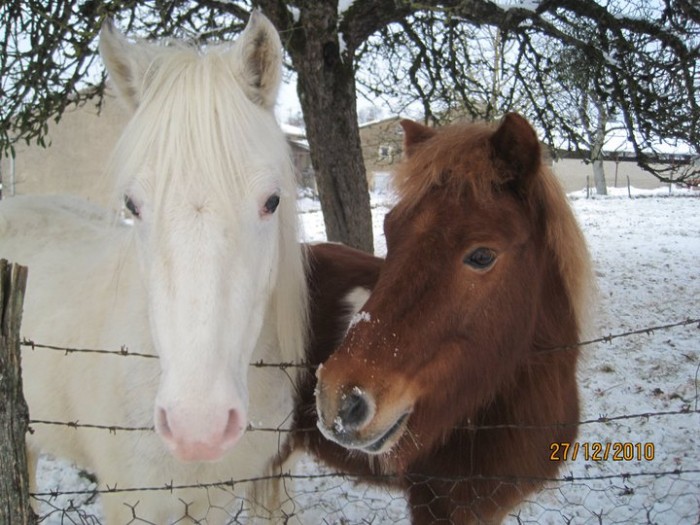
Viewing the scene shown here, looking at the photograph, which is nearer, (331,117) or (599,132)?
(331,117)

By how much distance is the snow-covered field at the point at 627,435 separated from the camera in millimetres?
3227

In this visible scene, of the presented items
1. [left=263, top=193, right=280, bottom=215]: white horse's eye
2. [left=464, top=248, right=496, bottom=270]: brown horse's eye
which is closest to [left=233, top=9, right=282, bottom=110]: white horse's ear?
[left=263, top=193, right=280, bottom=215]: white horse's eye

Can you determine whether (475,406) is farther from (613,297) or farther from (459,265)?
(613,297)

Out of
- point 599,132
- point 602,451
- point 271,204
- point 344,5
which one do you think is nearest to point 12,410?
point 271,204

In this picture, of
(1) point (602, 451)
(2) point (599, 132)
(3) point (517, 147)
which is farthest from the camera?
(2) point (599, 132)

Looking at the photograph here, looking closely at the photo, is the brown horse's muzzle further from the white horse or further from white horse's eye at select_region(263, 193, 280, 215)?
white horse's eye at select_region(263, 193, 280, 215)

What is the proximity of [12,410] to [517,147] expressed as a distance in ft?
6.10

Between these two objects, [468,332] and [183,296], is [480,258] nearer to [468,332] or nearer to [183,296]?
[468,332]

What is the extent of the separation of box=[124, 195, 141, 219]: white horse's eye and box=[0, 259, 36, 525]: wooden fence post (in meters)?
0.39

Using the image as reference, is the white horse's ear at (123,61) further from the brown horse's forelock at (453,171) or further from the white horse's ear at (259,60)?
the brown horse's forelock at (453,171)

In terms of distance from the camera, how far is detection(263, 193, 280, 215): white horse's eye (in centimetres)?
175

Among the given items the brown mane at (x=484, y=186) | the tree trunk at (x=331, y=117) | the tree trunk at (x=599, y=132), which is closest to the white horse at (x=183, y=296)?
the brown mane at (x=484, y=186)

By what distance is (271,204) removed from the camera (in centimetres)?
178

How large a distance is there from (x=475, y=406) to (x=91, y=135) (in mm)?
19197
